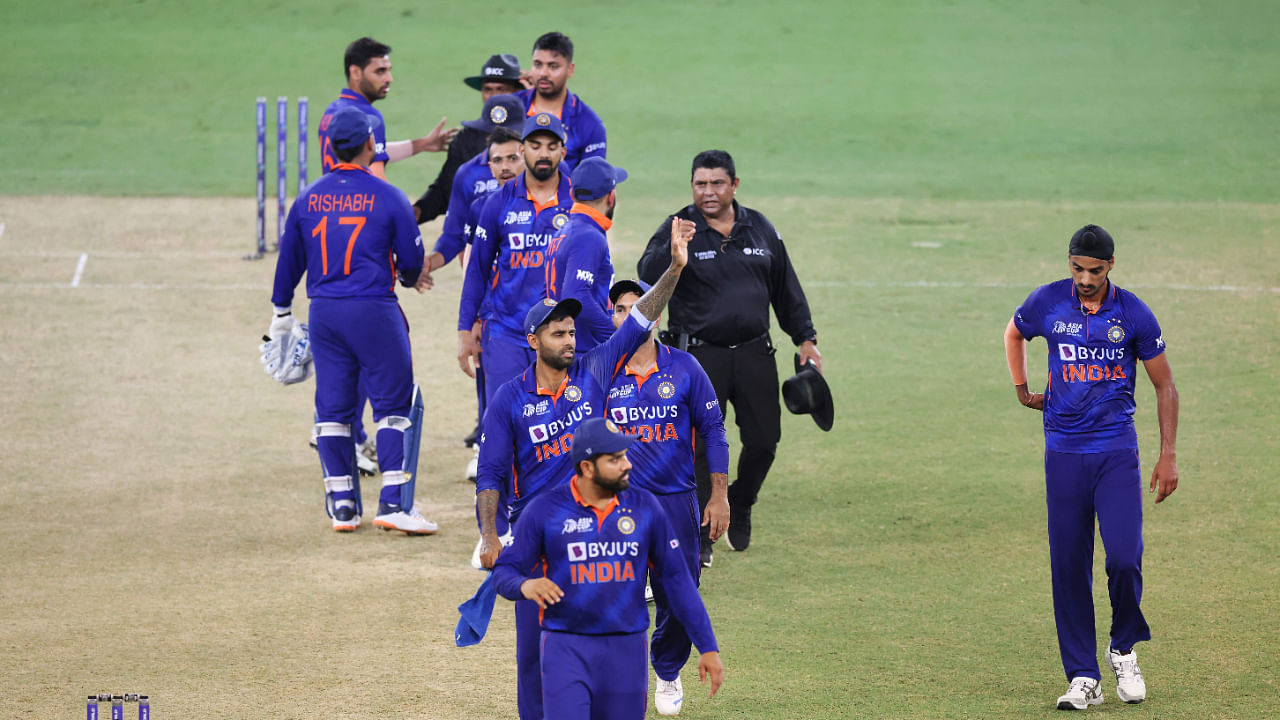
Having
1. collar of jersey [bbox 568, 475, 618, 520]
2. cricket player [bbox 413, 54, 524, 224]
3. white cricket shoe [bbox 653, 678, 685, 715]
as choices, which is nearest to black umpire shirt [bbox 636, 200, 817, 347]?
cricket player [bbox 413, 54, 524, 224]

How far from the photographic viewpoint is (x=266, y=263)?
21.2 meters

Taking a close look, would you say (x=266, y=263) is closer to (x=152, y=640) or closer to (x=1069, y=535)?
(x=152, y=640)

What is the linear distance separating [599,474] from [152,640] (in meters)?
3.79

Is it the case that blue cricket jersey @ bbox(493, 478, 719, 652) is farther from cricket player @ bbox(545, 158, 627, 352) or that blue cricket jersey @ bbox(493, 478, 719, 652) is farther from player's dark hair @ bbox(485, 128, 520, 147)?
player's dark hair @ bbox(485, 128, 520, 147)

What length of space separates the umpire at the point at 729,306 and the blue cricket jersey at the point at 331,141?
2490mm

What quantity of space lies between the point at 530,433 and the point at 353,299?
146 inches

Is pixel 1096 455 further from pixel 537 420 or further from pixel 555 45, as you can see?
pixel 555 45

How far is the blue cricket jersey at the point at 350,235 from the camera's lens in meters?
10.6

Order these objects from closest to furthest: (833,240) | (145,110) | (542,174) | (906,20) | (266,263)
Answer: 1. (542,174)
2. (266,263)
3. (833,240)
4. (145,110)
5. (906,20)

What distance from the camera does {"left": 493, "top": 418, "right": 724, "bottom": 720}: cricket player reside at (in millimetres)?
6289

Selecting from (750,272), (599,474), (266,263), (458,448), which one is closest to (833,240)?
Answer: (266,263)

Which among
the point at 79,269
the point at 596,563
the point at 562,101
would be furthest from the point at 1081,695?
the point at 79,269

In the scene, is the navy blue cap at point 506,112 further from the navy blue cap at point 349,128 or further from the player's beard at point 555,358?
the player's beard at point 555,358

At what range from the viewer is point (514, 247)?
999 cm
